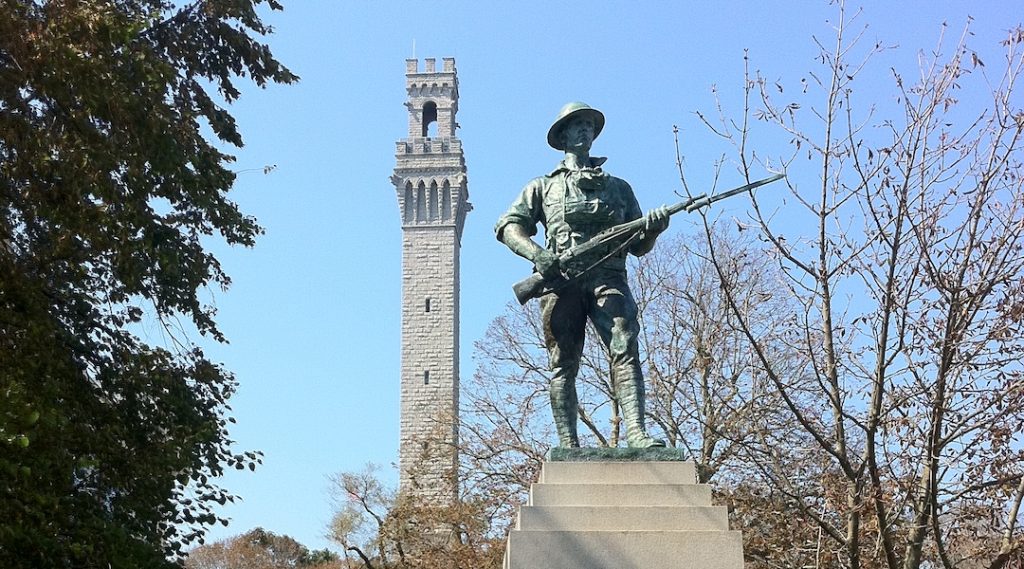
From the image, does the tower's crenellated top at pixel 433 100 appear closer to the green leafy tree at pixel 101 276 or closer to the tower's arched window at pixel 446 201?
the tower's arched window at pixel 446 201

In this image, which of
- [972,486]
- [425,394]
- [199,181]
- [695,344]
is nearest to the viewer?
[972,486]

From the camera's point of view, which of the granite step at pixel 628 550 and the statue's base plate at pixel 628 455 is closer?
the granite step at pixel 628 550

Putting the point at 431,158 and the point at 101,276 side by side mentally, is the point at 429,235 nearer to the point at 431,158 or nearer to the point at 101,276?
the point at 431,158

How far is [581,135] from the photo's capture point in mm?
7898

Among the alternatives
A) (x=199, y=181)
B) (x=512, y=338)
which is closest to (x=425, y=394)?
(x=512, y=338)

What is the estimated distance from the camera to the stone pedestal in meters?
6.33

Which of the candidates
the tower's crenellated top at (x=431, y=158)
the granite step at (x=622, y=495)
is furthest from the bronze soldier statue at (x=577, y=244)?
the tower's crenellated top at (x=431, y=158)

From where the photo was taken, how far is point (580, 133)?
790 cm

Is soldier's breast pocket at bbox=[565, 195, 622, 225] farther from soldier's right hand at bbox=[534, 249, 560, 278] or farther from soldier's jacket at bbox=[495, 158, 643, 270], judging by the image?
soldier's right hand at bbox=[534, 249, 560, 278]

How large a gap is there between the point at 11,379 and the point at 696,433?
509 inches

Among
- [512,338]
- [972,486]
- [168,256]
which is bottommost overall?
[972,486]

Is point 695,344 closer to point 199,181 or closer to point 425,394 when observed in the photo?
point 199,181

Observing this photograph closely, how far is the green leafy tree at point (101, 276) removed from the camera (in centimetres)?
926

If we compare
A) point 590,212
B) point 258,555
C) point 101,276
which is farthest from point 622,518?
point 258,555
